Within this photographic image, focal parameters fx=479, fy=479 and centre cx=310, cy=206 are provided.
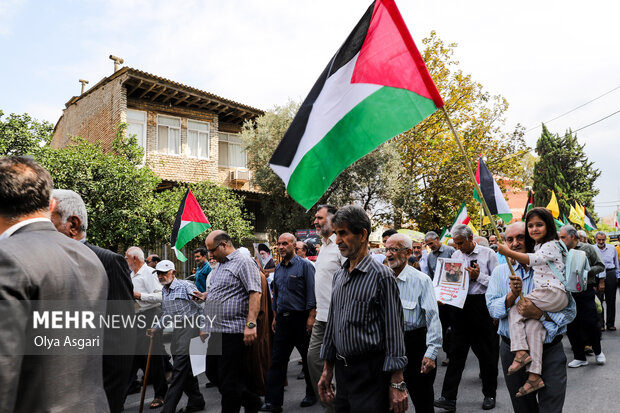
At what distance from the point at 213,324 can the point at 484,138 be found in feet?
68.7

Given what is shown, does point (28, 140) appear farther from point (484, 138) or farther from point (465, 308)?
point (484, 138)

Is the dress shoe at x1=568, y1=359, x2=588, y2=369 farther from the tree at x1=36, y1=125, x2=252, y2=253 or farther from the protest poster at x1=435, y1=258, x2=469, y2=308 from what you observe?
the tree at x1=36, y1=125, x2=252, y2=253

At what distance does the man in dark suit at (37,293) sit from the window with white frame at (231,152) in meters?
20.9

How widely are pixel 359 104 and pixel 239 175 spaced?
62.8ft

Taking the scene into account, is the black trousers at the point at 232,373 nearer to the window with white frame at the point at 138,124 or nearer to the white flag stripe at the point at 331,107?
the white flag stripe at the point at 331,107

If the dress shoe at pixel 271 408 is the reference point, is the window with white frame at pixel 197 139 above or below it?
above

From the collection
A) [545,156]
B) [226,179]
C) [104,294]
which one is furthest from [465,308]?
[545,156]

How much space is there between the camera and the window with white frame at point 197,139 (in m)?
21.3

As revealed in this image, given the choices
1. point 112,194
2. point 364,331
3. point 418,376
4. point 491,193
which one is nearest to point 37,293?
point 364,331

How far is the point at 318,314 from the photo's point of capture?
5418 millimetres

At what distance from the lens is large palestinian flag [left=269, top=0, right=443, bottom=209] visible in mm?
3705

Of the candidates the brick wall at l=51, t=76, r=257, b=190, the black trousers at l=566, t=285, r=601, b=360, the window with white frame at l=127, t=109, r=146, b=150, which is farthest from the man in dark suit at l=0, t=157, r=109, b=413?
the window with white frame at l=127, t=109, r=146, b=150

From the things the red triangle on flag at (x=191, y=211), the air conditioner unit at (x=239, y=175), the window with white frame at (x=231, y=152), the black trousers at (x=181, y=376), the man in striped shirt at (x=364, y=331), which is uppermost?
the window with white frame at (x=231, y=152)

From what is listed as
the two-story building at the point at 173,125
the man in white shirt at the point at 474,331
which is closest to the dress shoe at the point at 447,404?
the man in white shirt at the point at 474,331
